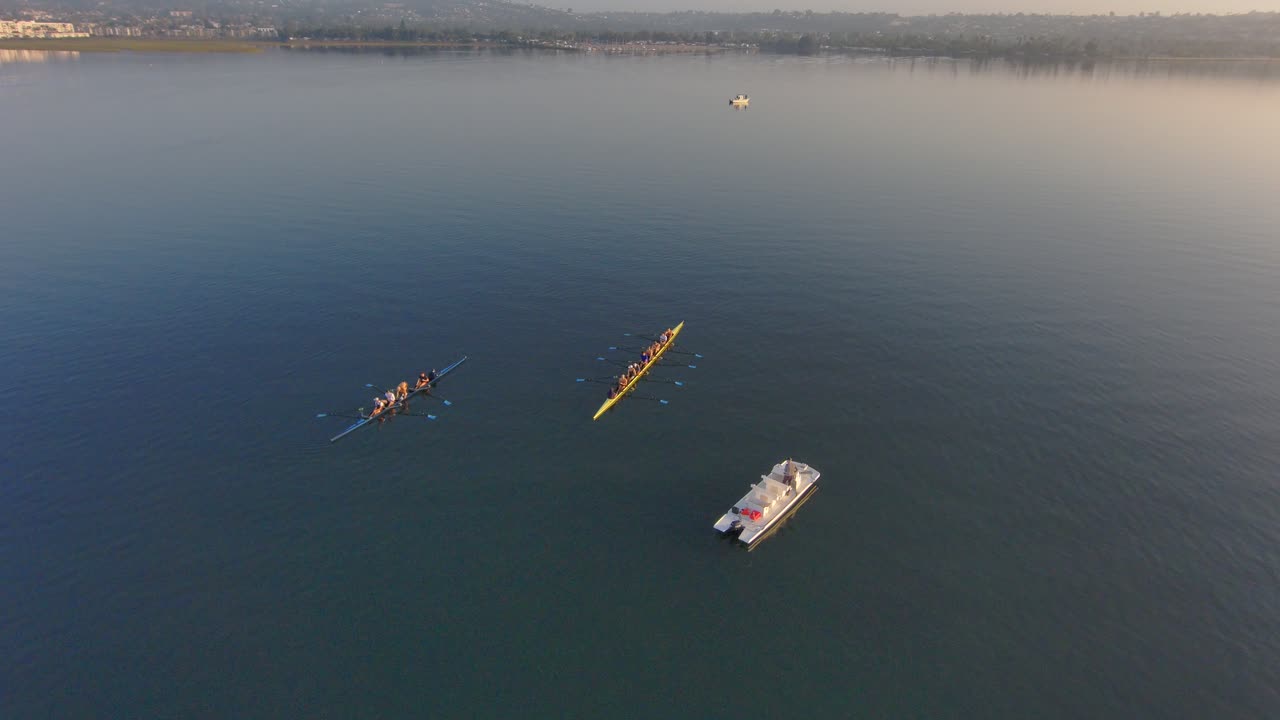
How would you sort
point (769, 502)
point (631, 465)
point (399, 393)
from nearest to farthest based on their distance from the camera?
point (769, 502) → point (631, 465) → point (399, 393)

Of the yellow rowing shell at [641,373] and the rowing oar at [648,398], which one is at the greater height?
the yellow rowing shell at [641,373]

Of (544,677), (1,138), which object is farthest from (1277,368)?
(1,138)

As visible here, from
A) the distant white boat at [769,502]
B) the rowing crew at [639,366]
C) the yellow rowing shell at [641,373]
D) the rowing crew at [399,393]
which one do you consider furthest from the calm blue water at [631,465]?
the rowing crew at [399,393]

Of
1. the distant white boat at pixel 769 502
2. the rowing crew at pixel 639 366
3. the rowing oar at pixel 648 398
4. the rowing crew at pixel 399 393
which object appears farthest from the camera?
the rowing oar at pixel 648 398

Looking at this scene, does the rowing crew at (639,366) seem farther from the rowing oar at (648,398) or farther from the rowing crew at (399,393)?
the rowing crew at (399,393)

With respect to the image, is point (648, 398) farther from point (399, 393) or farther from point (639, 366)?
point (399, 393)

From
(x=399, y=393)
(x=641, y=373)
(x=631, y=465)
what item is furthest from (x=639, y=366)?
(x=399, y=393)

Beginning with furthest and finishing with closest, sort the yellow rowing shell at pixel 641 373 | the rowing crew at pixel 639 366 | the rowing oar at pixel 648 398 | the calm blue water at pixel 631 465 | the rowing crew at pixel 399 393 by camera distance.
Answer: the rowing oar at pixel 648 398 → the rowing crew at pixel 639 366 → the yellow rowing shell at pixel 641 373 → the rowing crew at pixel 399 393 → the calm blue water at pixel 631 465

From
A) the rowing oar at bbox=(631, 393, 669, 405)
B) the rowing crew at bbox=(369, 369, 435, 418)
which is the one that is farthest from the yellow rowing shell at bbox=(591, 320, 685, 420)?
the rowing crew at bbox=(369, 369, 435, 418)
